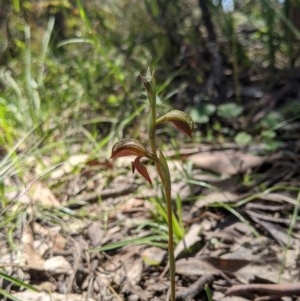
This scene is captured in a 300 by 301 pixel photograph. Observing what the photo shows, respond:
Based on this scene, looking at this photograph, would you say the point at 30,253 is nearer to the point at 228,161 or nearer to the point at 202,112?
the point at 228,161

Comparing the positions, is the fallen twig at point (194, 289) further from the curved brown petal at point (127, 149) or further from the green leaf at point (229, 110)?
the green leaf at point (229, 110)

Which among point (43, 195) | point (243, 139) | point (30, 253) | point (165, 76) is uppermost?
point (165, 76)

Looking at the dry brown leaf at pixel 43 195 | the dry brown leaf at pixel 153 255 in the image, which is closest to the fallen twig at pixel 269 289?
the dry brown leaf at pixel 153 255

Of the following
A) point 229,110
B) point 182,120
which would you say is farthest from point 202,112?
point 182,120

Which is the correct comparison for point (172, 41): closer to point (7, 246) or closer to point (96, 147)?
point (96, 147)

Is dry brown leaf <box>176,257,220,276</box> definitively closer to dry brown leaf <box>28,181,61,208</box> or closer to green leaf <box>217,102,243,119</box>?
dry brown leaf <box>28,181,61,208</box>

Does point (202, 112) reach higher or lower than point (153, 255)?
higher

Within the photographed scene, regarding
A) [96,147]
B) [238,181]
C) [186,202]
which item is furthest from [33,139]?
[238,181]

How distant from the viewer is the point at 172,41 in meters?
2.85

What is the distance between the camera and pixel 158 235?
1491 mm

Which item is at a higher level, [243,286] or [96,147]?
[96,147]

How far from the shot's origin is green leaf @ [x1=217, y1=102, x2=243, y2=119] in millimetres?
2232

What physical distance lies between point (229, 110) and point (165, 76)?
58 centimetres

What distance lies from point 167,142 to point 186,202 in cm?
54
